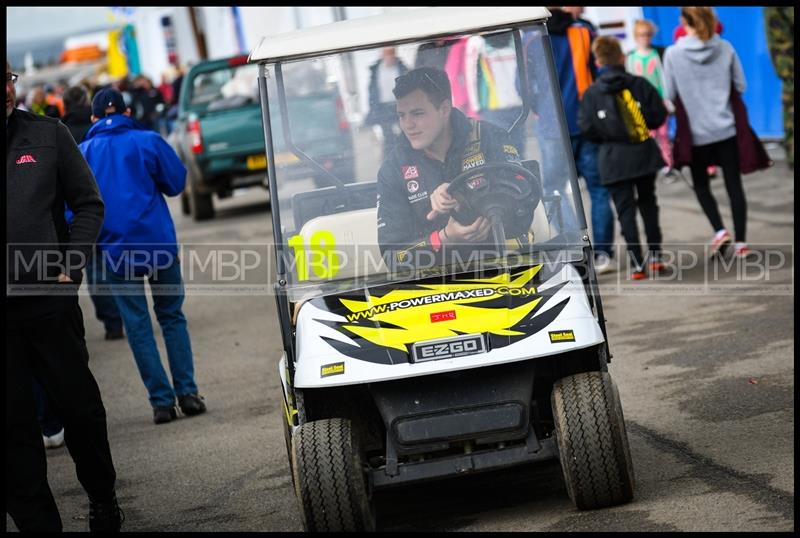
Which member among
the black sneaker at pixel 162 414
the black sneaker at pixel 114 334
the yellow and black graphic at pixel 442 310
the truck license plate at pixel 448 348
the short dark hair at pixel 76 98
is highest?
the short dark hair at pixel 76 98

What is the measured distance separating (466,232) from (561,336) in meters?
0.72

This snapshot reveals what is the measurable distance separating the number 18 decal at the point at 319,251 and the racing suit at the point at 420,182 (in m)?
0.22

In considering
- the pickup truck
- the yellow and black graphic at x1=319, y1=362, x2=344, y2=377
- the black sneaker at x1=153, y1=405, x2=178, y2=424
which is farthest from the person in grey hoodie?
the pickup truck

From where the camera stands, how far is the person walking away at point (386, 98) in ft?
17.6

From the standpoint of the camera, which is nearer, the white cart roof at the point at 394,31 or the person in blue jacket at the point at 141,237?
the white cart roof at the point at 394,31

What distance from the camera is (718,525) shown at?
4.39 metres

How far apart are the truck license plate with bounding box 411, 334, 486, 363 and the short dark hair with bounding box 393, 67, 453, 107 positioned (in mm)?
1151

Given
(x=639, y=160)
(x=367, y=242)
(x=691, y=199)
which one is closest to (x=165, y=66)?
(x=691, y=199)

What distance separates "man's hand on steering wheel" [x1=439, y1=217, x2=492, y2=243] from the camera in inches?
204

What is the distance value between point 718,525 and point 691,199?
8.98m

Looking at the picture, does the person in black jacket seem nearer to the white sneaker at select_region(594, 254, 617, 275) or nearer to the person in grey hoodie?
the person in grey hoodie

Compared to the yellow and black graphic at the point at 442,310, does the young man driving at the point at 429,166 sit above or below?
above

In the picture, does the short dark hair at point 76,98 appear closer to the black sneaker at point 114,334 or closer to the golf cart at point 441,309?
the black sneaker at point 114,334

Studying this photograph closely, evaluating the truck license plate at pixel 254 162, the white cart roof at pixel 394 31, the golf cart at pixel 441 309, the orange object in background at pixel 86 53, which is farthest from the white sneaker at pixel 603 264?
the orange object in background at pixel 86 53
